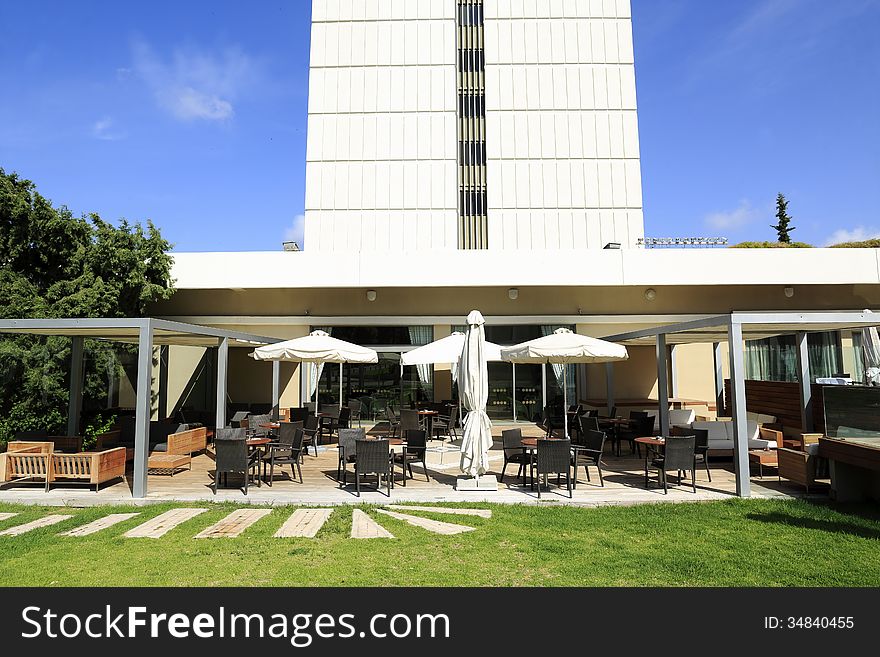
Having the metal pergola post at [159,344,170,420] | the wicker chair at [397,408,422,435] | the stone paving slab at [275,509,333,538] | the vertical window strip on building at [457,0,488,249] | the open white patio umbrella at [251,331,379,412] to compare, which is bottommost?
the stone paving slab at [275,509,333,538]

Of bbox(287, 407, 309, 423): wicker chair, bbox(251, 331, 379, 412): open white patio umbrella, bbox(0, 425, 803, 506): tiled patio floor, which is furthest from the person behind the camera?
bbox(287, 407, 309, 423): wicker chair

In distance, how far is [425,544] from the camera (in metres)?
5.54

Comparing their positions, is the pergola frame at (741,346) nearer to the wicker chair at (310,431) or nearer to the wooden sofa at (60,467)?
the wicker chair at (310,431)

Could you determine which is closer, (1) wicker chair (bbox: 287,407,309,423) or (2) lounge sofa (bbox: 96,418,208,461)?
(2) lounge sofa (bbox: 96,418,208,461)

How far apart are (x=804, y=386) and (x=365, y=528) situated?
8.79 meters

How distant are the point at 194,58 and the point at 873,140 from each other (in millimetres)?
22288

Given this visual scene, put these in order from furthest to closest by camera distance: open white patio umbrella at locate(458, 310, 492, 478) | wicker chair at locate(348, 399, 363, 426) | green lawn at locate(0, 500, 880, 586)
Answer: wicker chair at locate(348, 399, 363, 426)
open white patio umbrella at locate(458, 310, 492, 478)
green lawn at locate(0, 500, 880, 586)

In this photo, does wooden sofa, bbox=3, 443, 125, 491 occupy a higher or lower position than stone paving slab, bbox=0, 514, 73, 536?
higher

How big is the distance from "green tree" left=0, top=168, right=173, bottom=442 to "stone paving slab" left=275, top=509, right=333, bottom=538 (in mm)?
10102

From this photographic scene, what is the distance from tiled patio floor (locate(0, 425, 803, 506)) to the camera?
24.6 ft

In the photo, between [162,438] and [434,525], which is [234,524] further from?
[162,438]

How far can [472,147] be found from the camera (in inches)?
1403

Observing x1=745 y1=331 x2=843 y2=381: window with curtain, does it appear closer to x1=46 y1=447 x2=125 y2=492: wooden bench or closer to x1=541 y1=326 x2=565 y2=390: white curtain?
x1=541 y1=326 x2=565 y2=390: white curtain

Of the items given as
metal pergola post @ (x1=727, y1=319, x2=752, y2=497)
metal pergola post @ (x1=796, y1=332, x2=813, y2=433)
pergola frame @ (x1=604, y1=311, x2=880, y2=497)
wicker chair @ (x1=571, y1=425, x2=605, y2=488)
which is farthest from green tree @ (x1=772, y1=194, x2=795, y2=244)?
wicker chair @ (x1=571, y1=425, x2=605, y2=488)
